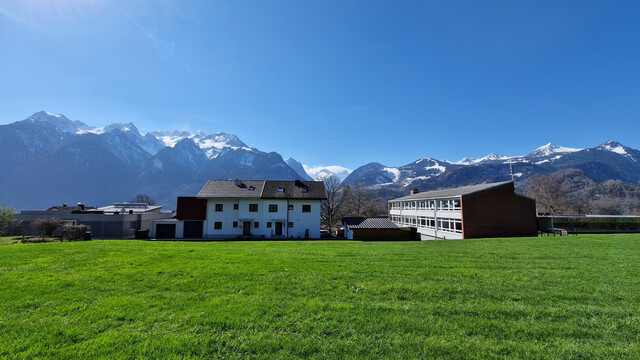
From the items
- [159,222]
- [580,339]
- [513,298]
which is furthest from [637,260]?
[159,222]

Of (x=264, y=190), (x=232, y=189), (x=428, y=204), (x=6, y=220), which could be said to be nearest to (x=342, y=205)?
(x=428, y=204)

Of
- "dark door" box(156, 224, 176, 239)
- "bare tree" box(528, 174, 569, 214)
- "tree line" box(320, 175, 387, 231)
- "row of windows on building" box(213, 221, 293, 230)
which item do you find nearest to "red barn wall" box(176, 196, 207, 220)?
"row of windows on building" box(213, 221, 293, 230)

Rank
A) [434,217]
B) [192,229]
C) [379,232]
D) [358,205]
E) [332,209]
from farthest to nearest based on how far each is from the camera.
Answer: [358,205], [332,209], [434,217], [192,229], [379,232]

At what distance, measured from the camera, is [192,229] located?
40.0 m

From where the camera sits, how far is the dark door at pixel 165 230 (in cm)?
4050

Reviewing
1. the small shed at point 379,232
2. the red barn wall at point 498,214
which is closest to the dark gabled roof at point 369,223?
the small shed at point 379,232

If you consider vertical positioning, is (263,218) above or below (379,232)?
above

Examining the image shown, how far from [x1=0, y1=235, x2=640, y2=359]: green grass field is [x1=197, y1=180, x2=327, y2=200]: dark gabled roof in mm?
29730

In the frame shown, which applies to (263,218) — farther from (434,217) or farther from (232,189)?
(434,217)

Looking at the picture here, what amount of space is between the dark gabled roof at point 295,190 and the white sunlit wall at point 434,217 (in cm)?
1373

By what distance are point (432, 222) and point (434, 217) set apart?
4.04 feet

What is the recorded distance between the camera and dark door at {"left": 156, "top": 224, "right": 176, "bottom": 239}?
1594 inches

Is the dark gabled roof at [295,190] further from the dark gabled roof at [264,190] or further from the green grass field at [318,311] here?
the green grass field at [318,311]

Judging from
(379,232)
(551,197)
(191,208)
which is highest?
(551,197)
